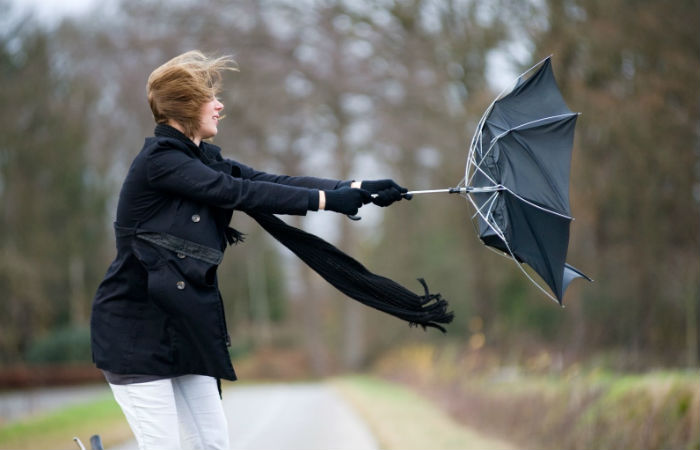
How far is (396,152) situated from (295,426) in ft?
52.0

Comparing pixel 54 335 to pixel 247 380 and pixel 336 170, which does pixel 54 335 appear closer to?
pixel 247 380

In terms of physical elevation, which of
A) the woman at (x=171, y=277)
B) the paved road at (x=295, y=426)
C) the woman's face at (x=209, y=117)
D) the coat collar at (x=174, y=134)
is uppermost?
the woman's face at (x=209, y=117)

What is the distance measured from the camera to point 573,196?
15.0 m

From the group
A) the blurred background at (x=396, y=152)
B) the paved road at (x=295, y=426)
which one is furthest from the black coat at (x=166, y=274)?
the paved road at (x=295, y=426)

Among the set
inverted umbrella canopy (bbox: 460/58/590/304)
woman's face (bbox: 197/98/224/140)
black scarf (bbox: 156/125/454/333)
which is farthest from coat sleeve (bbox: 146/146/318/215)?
inverted umbrella canopy (bbox: 460/58/590/304)

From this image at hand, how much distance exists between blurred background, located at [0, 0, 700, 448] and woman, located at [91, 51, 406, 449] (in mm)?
4977

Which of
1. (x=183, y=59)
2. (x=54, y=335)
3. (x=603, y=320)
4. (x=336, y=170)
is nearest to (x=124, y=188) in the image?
(x=183, y=59)

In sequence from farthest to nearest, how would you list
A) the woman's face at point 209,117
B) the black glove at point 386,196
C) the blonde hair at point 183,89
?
1. the black glove at point 386,196
2. the woman's face at point 209,117
3. the blonde hair at point 183,89

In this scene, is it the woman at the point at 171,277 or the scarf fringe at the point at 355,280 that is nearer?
the woman at the point at 171,277

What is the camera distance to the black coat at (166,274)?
3.43 metres

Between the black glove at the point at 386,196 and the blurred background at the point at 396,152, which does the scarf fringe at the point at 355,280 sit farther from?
the blurred background at the point at 396,152

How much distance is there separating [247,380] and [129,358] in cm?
3243

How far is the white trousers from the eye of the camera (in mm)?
3461

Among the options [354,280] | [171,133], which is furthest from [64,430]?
[171,133]
